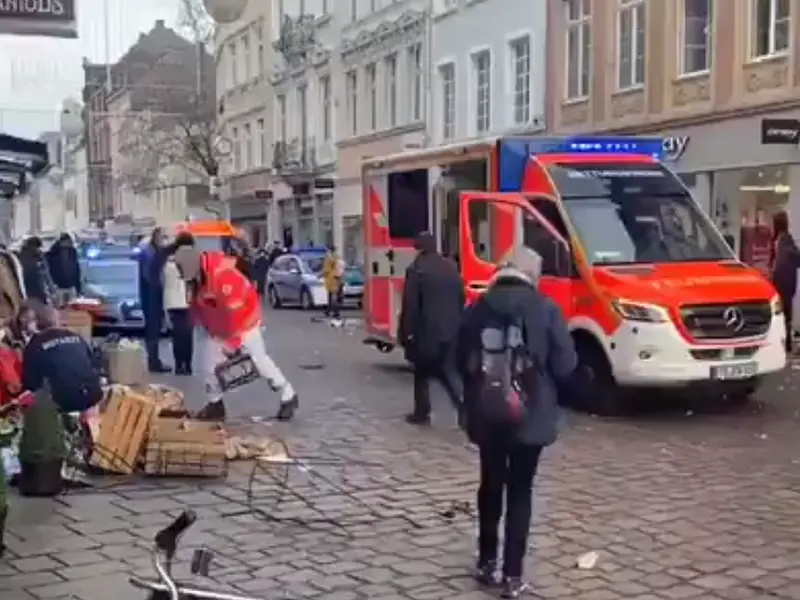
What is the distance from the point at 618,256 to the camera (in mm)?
12641

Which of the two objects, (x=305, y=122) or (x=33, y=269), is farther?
(x=305, y=122)

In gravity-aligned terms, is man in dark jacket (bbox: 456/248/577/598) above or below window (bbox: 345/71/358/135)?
below

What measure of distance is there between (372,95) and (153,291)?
24373 mm

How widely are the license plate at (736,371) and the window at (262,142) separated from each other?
3996cm

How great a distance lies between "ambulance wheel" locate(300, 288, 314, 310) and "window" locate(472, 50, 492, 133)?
5.82 m

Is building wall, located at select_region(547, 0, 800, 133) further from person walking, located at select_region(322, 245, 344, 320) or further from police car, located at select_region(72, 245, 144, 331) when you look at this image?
police car, located at select_region(72, 245, 144, 331)

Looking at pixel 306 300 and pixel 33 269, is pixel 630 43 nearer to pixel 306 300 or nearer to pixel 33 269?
pixel 306 300

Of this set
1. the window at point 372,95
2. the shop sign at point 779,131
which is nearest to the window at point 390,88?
the window at point 372,95

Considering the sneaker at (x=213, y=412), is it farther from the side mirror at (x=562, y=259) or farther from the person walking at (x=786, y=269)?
the person walking at (x=786, y=269)

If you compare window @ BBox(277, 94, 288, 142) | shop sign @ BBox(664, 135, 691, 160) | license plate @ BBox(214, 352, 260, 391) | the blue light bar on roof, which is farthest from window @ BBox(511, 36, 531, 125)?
window @ BBox(277, 94, 288, 142)

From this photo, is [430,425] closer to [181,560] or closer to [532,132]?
[181,560]

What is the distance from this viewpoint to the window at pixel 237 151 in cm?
5391

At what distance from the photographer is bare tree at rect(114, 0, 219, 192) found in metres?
54.2

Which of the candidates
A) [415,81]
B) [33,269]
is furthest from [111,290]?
[415,81]
